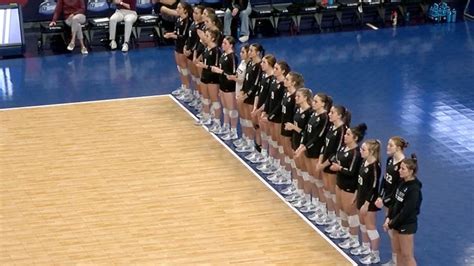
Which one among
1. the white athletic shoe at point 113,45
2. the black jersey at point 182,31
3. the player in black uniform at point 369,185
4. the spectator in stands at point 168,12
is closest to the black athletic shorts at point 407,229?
the player in black uniform at point 369,185

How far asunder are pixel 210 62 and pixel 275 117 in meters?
2.49

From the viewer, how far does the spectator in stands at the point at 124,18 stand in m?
25.0

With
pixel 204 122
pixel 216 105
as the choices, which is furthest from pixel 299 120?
pixel 204 122

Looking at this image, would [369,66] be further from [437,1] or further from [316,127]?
[316,127]

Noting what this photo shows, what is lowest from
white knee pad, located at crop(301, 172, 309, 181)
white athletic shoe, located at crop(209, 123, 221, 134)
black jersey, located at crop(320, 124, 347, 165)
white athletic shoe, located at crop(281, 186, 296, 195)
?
white athletic shoe, located at crop(281, 186, 296, 195)

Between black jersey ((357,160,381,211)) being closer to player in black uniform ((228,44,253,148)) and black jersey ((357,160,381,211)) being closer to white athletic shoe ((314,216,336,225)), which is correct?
white athletic shoe ((314,216,336,225))

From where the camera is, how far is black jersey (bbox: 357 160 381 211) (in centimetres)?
1325

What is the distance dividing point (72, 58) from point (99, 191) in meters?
8.90

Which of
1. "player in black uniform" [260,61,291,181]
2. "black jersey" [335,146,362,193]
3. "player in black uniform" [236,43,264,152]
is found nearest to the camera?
"black jersey" [335,146,362,193]

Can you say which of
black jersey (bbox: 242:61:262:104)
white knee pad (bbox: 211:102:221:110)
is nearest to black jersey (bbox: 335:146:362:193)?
black jersey (bbox: 242:61:262:104)

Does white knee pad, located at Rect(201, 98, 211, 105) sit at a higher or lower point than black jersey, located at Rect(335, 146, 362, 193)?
lower

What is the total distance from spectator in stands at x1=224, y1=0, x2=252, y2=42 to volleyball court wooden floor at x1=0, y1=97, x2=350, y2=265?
5.92 m

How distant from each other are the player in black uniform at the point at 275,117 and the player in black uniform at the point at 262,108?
5.9 inches

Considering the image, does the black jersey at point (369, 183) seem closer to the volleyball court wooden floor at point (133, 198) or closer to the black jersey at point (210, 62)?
the volleyball court wooden floor at point (133, 198)
